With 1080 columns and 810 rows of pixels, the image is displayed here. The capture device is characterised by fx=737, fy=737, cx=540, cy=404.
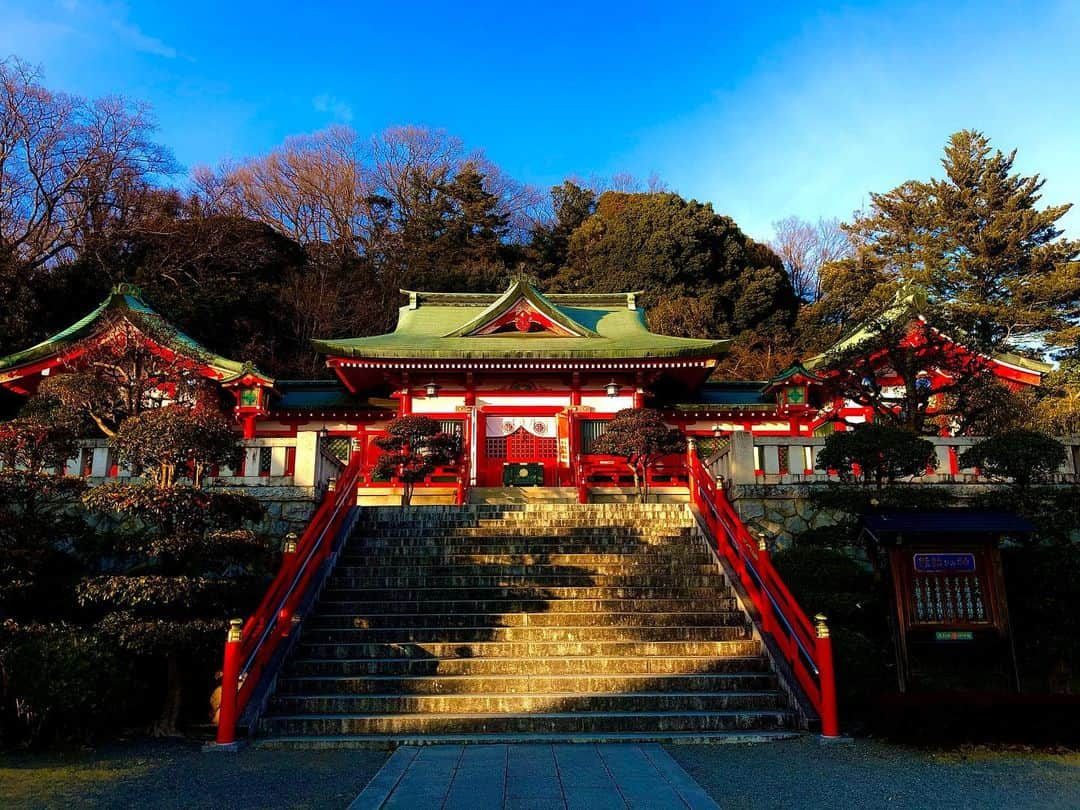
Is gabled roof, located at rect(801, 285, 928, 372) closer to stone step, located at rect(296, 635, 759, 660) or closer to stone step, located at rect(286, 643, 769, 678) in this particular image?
stone step, located at rect(296, 635, 759, 660)

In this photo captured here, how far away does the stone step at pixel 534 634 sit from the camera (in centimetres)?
906

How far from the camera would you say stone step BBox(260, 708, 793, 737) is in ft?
24.3

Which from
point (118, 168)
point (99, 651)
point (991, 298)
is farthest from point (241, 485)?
point (991, 298)

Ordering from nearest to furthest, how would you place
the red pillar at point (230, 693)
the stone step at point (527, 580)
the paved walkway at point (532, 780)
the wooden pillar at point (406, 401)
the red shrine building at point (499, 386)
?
the paved walkway at point (532, 780) < the red pillar at point (230, 693) < the stone step at point (527, 580) < the red shrine building at point (499, 386) < the wooden pillar at point (406, 401)

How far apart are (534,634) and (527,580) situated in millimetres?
1295

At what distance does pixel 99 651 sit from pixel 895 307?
1660 centimetres

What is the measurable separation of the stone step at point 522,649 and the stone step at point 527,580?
1.41 meters

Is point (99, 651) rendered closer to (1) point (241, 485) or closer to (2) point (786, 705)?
(1) point (241, 485)

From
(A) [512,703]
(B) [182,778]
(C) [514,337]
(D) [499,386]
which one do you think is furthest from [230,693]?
(C) [514,337]

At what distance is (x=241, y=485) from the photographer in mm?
11898

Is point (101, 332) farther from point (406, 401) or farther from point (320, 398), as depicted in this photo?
point (406, 401)

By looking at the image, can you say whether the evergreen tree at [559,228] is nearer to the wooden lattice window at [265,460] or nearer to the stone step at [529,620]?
the wooden lattice window at [265,460]

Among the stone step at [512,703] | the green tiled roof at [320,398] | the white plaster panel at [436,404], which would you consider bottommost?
the stone step at [512,703]

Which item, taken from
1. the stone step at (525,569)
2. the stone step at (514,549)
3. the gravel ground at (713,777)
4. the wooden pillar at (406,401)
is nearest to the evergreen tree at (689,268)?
the wooden pillar at (406,401)
